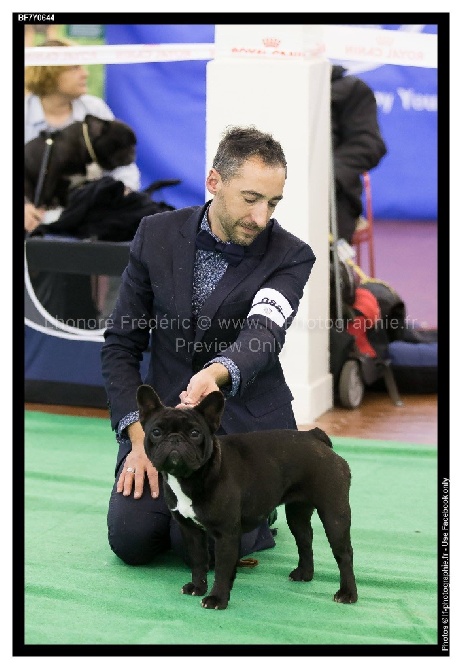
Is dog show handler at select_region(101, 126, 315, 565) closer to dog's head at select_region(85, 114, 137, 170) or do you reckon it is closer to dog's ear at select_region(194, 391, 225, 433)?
dog's ear at select_region(194, 391, 225, 433)

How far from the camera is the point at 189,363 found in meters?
3.15

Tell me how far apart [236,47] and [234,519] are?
300cm

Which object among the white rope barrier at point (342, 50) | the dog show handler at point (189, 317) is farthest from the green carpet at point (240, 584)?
the white rope barrier at point (342, 50)

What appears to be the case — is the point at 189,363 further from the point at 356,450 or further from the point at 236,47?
the point at 236,47

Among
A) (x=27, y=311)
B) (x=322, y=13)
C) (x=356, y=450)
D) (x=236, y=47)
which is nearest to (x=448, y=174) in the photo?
(x=322, y=13)

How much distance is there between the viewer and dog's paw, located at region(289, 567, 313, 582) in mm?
3043

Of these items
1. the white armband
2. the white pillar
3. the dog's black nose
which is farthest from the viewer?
the white pillar

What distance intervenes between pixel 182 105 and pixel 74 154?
5.73ft

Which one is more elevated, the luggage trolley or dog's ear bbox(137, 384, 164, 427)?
the luggage trolley

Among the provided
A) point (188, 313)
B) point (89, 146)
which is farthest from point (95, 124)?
point (188, 313)

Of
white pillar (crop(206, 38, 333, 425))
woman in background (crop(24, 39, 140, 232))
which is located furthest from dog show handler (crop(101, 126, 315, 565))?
woman in background (crop(24, 39, 140, 232))

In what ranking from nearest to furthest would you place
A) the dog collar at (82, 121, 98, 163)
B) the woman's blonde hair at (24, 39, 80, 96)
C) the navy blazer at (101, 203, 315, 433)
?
the navy blazer at (101, 203, 315, 433) < the dog collar at (82, 121, 98, 163) < the woman's blonde hair at (24, 39, 80, 96)

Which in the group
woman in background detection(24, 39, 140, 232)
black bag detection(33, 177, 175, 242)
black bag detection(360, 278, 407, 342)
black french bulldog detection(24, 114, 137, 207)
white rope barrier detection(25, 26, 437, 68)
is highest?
white rope barrier detection(25, 26, 437, 68)

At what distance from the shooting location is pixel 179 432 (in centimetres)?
251
